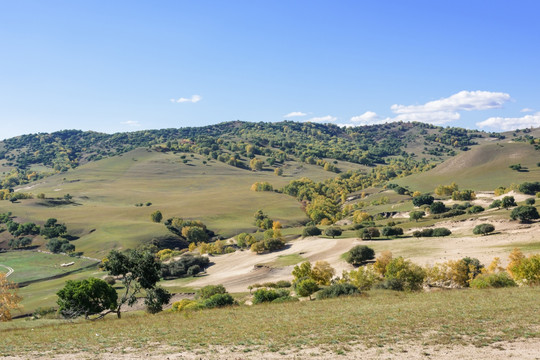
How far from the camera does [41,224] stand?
6841 inches

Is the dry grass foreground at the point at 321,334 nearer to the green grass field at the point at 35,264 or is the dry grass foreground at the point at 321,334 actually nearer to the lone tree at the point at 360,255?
the lone tree at the point at 360,255

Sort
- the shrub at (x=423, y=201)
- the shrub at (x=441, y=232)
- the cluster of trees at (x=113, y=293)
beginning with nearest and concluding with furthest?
the cluster of trees at (x=113, y=293), the shrub at (x=441, y=232), the shrub at (x=423, y=201)

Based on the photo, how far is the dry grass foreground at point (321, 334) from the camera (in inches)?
894

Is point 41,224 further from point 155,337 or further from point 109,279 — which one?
point 155,337

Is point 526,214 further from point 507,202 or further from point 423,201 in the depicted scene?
point 423,201

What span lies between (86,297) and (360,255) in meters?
54.7

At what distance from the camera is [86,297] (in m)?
54.7

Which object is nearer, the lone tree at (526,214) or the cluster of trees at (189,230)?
the lone tree at (526,214)

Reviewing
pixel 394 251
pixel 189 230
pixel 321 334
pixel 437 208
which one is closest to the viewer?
pixel 321 334

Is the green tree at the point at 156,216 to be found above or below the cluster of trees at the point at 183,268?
above

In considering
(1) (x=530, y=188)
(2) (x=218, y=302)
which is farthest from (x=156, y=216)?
(1) (x=530, y=188)

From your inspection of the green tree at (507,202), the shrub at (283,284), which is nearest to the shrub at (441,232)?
the green tree at (507,202)

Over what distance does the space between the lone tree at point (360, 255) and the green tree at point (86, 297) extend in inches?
1958

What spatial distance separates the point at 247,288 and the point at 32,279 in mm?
73241
